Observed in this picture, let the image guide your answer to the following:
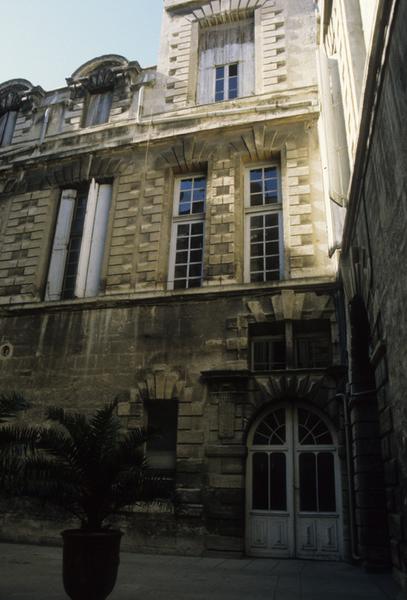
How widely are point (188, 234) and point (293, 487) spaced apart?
599 cm

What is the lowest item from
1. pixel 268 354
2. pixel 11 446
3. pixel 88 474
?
pixel 88 474

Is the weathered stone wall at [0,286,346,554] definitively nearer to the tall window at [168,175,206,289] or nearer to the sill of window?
the sill of window

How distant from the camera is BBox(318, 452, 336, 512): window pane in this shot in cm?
837

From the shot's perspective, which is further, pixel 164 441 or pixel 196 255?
pixel 196 255

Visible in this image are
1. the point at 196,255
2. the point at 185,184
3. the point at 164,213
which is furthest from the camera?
the point at 185,184

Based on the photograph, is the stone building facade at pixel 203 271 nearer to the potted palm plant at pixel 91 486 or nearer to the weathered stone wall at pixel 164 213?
the weathered stone wall at pixel 164 213

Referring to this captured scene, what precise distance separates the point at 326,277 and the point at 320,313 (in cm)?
76

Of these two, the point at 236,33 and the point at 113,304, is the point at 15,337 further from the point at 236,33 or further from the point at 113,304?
the point at 236,33

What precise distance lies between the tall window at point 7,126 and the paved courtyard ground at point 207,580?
11.7 metres

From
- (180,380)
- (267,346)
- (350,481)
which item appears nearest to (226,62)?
(267,346)

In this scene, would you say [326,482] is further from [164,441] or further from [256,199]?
[256,199]

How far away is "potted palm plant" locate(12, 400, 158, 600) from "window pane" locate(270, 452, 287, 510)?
13.0ft

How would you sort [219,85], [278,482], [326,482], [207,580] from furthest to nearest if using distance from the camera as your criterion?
[219,85], [278,482], [326,482], [207,580]

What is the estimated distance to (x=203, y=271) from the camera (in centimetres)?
1052
